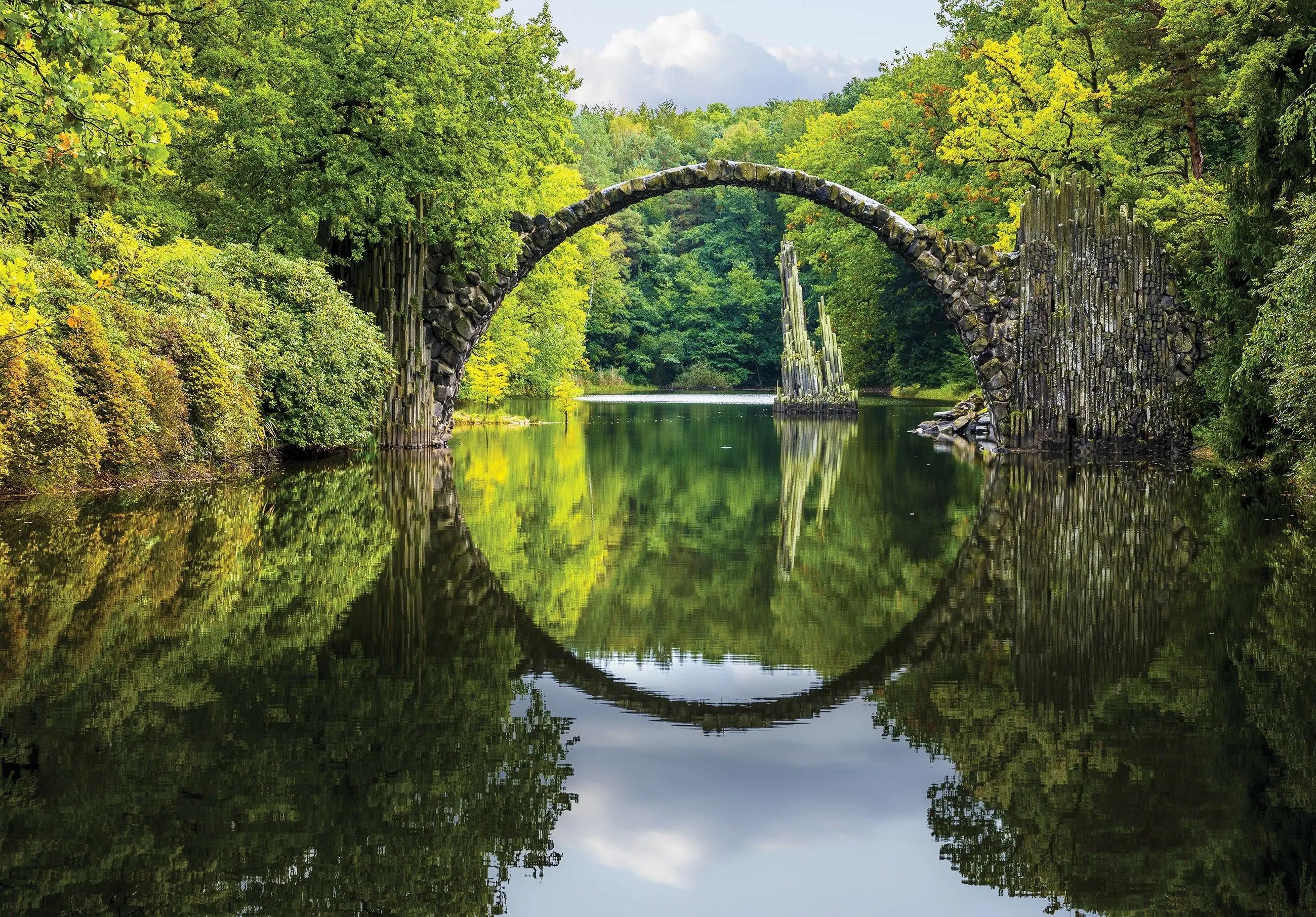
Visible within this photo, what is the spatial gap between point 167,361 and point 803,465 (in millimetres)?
9518

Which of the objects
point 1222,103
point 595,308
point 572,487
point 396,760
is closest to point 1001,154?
point 1222,103

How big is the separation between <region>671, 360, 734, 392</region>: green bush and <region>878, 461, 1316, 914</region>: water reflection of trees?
65.3 metres

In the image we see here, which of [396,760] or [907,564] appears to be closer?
[396,760]

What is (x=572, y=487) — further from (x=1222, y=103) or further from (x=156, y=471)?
(x=1222, y=103)

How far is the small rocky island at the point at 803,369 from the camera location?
3822 cm

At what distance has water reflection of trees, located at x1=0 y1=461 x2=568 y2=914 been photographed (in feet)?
12.4

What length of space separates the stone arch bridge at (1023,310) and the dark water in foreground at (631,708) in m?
9.56

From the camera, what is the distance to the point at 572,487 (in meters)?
16.6

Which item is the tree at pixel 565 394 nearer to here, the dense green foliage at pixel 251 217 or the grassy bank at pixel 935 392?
the grassy bank at pixel 935 392

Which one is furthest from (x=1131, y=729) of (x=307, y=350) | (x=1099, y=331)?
(x=1099, y=331)

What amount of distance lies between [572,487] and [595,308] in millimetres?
56059

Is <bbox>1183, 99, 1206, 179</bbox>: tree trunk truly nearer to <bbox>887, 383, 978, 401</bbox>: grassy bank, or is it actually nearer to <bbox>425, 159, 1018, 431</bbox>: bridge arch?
<bbox>425, 159, 1018, 431</bbox>: bridge arch

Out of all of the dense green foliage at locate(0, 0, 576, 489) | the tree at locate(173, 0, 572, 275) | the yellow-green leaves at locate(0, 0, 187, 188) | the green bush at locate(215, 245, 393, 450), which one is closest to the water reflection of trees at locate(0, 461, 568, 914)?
the yellow-green leaves at locate(0, 0, 187, 188)

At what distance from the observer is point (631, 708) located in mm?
5891
